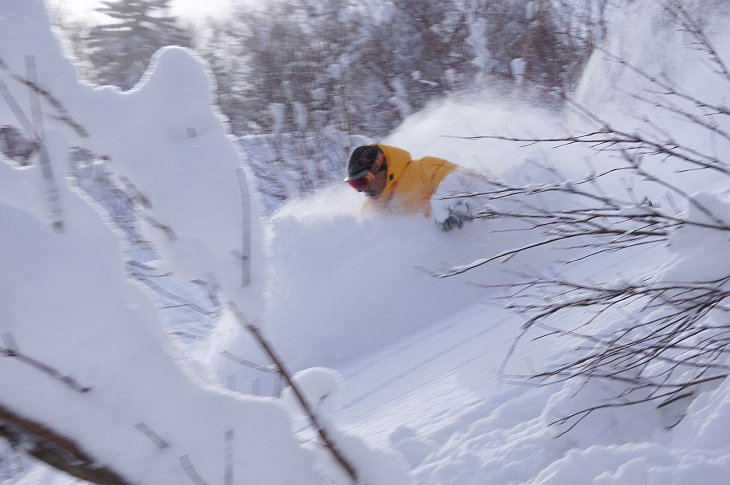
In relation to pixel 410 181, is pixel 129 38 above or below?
below

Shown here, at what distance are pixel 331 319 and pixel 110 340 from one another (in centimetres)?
466

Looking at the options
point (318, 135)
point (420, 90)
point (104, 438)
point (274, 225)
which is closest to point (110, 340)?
point (104, 438)

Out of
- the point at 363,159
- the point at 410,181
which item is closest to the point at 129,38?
the point at 363,159

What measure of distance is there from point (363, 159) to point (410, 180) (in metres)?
0.43

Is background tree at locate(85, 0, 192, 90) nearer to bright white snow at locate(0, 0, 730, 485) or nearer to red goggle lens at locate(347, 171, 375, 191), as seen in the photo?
red goggle lens at locate(347, 171, 375, 191)

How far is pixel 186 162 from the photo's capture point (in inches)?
49.7

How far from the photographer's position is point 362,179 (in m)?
5.67

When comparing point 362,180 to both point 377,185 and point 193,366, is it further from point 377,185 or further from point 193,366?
point 193,366

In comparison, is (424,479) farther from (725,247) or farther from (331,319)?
(331,319)

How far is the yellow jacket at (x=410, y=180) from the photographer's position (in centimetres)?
573

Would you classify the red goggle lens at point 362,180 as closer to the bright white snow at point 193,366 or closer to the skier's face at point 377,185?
the skier's face at point 377,185

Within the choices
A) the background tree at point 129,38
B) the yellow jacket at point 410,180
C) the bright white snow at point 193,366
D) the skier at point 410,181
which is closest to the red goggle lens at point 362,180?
the skier at point 410,181

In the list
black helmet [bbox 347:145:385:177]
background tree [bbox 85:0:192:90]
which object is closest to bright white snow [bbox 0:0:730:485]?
black helmet [bbox 347:145:385:177]

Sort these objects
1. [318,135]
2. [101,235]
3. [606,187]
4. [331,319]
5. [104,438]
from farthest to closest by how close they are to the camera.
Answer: [318,135], [606,187], [331,319], [101,235], [104,438]
